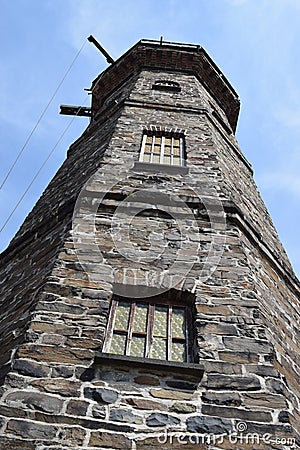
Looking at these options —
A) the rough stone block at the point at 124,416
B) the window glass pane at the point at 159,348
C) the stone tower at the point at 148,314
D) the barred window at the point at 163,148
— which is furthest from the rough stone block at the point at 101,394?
the barred window at the point at 163,148

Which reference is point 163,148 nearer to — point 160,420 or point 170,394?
point 170,394

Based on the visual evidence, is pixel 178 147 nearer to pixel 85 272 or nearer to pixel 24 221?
pixel 24 221

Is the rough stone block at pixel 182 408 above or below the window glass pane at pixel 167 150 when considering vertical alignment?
below

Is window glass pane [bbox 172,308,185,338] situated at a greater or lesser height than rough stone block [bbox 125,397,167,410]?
greater

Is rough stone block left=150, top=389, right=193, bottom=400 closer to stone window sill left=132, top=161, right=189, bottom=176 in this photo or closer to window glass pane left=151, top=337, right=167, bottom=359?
window glass pane left=151, top=337, right=167, bottom=359

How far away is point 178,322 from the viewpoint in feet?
17.5

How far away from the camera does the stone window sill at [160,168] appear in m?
8.16

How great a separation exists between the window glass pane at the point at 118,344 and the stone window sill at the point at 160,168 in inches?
143

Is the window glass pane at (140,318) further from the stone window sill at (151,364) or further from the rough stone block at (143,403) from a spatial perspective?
the rough stone block at (143,403)

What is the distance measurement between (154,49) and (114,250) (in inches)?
389

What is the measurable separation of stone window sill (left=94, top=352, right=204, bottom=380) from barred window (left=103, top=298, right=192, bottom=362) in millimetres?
364

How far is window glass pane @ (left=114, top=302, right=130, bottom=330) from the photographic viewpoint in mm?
5199

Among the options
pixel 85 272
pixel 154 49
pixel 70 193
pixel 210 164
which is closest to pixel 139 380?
pixel 85 272

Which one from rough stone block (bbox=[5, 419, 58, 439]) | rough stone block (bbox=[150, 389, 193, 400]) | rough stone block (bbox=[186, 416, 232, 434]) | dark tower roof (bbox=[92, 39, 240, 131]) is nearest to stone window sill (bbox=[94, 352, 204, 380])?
rough stone block (bbox=[150, 389, 193, 400])
